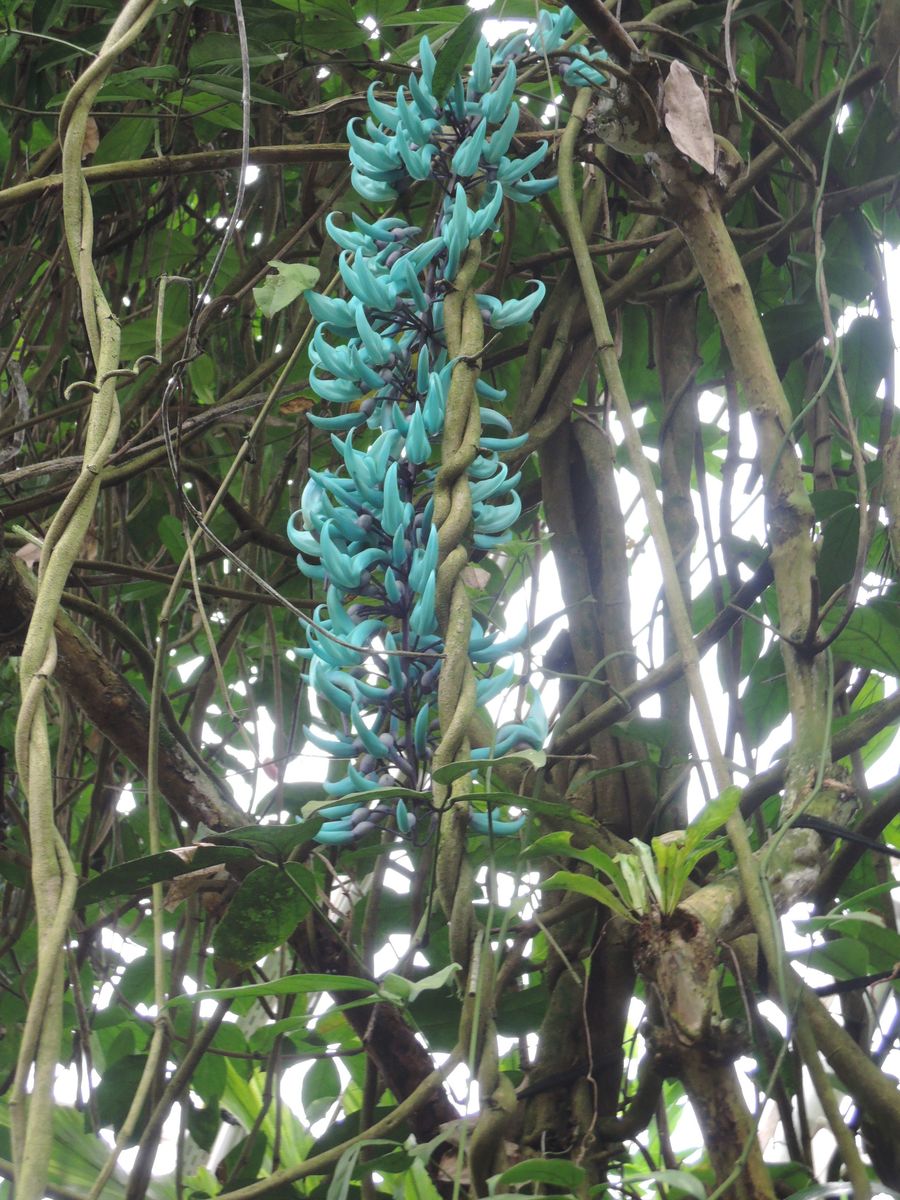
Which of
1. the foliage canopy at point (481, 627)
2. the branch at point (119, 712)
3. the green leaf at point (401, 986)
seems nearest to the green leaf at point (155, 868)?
the foliage canopy at point (481, 627)

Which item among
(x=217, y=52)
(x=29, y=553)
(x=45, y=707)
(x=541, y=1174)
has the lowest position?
(x=541, y=1174)

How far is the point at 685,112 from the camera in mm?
937

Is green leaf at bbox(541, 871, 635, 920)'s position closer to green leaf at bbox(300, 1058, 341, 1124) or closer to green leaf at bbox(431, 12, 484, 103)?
green leaf at bbox(431, 12, 484, 103)

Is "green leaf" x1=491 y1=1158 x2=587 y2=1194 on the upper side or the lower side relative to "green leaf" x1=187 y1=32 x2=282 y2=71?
lower

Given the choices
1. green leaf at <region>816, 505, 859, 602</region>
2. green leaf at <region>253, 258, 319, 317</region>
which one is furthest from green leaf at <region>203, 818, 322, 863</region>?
green leaf at <region>816, 505, 859, 602</region>

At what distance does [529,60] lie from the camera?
1.10 m

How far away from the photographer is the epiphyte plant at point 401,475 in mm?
765

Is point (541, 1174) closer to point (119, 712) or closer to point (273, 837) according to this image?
point (273, 837)

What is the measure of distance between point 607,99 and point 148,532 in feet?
3.28

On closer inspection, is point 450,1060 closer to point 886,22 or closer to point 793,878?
point 793,878

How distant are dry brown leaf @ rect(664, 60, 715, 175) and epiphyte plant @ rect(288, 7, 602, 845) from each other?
0.34 ft

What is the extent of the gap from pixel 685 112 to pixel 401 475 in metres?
0.37

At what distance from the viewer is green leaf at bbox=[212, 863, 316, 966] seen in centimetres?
81

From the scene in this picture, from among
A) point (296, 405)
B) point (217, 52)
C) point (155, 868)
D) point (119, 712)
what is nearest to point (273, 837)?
point (155, 868)
